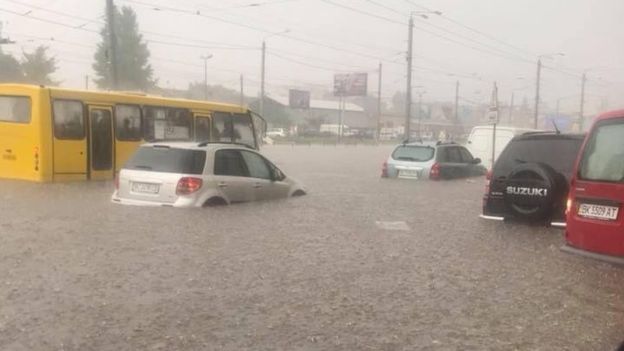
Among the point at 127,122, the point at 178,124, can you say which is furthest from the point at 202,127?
the point at 127,122

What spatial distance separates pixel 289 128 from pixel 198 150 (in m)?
80.8

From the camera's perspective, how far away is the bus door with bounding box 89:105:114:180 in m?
17.2

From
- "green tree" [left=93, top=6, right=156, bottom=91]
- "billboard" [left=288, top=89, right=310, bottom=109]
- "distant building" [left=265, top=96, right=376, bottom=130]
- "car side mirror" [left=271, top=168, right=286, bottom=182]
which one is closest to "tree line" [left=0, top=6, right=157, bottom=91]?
"green tree" [left=93, top=6, right=156, bottom=91]

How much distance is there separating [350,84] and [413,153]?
64.2 meters

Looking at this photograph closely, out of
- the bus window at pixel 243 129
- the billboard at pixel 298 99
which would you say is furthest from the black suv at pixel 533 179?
the billboard at pixel 298 99

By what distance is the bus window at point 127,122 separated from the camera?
1802 centimetres

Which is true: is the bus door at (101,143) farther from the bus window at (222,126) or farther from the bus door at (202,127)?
the bus window at (222,126)

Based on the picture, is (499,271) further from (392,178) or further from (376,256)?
(392,178)

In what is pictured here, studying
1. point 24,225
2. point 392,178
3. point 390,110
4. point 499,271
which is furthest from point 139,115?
point 390,110

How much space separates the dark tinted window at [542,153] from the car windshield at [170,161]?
186 inches

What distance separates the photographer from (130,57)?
71500 millimetres

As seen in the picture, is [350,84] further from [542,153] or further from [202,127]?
[542,153]

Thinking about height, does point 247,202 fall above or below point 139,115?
below

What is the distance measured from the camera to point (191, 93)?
9594cm
